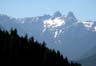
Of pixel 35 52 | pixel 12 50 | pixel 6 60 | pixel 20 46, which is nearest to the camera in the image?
pixel 6 60

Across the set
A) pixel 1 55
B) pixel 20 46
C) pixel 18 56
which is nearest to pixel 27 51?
pixel 20 46

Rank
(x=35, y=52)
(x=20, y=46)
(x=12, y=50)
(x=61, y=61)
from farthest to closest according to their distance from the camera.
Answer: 1. (x=61, y=61)
2. (x=35, y=52)
3. (x=20, y=46)
4. (x=12, y=50)

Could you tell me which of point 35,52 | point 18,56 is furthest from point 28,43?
point 18,56

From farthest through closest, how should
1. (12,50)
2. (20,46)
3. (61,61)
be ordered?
(61,61) < (20,46) < (12,50)

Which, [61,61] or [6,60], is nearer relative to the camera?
[6,60]

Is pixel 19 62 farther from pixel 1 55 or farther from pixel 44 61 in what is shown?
pixel 44 61

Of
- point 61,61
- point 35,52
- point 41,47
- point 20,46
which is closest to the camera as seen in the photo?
point 20,46

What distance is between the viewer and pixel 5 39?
96250mm

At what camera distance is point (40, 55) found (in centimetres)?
11650

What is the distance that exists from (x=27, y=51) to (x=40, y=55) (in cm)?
740

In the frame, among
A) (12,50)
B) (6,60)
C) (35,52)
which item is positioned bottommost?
(6,60)

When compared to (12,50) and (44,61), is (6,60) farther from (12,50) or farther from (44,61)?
(44,61)

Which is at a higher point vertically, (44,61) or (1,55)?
(44,61)

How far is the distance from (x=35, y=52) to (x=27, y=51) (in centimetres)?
655
